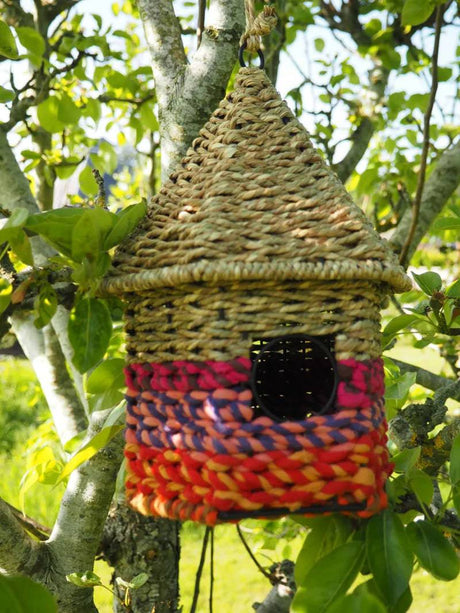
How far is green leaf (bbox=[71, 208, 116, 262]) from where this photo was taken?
2.64ft

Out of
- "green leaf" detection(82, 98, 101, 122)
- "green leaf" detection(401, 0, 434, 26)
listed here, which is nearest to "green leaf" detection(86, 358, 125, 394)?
"green leaf" detection(401, 0, 434, 26)

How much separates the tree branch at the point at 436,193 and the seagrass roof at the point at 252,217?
125cm

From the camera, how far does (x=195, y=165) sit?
959 mm

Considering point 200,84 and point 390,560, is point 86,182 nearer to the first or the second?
point 200,84

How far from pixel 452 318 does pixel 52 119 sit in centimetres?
109

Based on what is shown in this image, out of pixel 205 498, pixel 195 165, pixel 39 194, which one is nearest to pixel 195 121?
pixel 195 165

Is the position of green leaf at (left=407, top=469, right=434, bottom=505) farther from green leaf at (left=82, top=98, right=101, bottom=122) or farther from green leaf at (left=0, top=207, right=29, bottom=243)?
green leaf at (left=82, top=98, right=101, bottom=122)

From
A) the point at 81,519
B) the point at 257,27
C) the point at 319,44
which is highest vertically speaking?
the point at 319,44

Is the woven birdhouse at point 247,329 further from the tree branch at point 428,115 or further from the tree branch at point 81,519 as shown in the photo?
the tree branch at point 428,115

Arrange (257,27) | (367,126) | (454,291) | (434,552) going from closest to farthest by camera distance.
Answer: (434,552) → (257,27) → (454,291) → (367,126)

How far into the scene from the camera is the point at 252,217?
841mm

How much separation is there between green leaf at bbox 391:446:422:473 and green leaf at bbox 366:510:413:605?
14cm

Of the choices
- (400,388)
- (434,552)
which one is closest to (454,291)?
(400,388)

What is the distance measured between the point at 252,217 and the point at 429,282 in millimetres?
470
